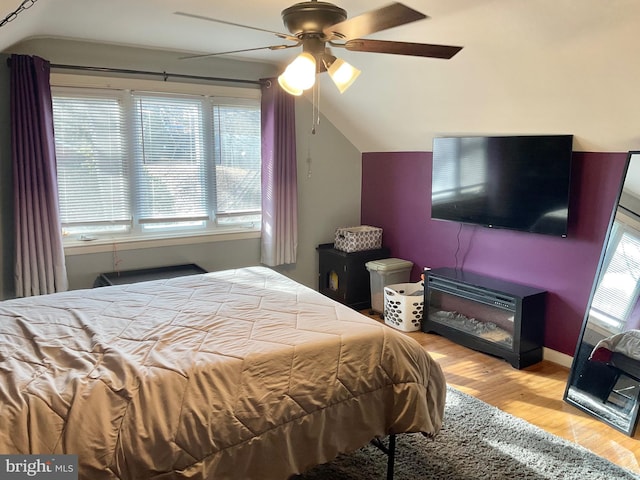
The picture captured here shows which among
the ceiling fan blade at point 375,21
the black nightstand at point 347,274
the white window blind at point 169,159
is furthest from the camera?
the black nightstand at point 347,274

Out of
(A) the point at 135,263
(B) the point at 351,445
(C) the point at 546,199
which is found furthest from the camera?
(A) the point at 135,263

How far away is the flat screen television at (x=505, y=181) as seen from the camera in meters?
3.33

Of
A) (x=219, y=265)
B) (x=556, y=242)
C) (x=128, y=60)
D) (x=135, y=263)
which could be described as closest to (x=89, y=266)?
(x=135, y=263)

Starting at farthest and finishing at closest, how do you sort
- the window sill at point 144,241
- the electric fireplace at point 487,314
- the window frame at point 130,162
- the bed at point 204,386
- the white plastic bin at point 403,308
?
the white plastic bin at point 403,308, the window sill at point 144,241, the window frame at point 130,162, the electric fireplace at point 487,314, the bed at point 204,386

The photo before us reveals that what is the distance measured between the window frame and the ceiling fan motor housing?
2.26 m

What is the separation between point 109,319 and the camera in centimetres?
225

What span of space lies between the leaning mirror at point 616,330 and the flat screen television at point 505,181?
378mm

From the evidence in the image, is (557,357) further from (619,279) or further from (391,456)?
(391,456)

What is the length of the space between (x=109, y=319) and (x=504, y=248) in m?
2.95

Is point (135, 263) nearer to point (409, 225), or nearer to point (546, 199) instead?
point (409, 225)

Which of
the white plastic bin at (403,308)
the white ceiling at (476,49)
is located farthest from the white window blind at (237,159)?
the white plastic bin at (403,308)

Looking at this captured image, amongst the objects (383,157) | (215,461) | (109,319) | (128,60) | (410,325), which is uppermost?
(128,60)

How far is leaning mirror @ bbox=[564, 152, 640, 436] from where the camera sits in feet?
9.27

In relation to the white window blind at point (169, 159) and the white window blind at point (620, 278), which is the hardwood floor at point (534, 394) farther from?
the white window blind at point (169, 159)
